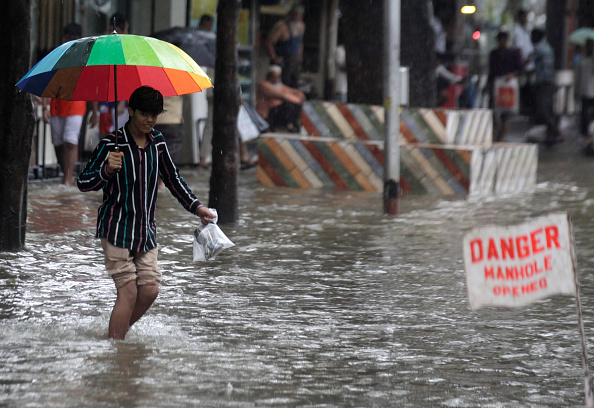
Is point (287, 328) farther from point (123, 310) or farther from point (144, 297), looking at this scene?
point (123, 310)

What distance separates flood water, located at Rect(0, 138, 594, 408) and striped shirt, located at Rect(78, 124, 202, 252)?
0.63m

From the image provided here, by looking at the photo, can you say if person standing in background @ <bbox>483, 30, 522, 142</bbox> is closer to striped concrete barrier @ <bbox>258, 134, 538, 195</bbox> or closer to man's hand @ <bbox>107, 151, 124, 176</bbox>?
striped concrete barrier @ <bbox>258, 134, 538, 195</bbox>

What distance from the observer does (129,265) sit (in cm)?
597

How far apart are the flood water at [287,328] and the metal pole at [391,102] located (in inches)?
29.2

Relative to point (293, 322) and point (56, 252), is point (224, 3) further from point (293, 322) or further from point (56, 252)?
point (293, 322)

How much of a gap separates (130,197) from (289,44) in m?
14.9

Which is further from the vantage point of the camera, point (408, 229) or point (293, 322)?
point (408, 229)

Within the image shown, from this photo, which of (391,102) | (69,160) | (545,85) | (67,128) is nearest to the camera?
(391,102)

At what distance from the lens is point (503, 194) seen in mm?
13758

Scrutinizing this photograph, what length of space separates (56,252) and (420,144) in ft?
20.1

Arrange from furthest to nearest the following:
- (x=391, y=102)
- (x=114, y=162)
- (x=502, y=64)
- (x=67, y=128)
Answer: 1. (x=502, y=64)
2. (x=67, y=128)
3. (x=391, y=102)
4. (x=114, y=162)

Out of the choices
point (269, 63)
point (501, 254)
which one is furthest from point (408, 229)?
point (269, 63)

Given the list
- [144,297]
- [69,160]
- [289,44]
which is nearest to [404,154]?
[69,160]

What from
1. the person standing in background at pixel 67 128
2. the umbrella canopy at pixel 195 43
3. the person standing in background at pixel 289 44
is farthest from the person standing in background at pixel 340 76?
the person standing in background at pixel 67 128
